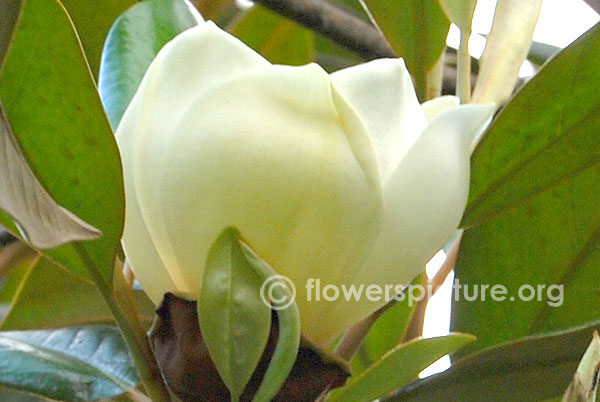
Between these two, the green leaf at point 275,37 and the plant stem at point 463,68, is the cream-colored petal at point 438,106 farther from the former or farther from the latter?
the green leaf at point 275,37

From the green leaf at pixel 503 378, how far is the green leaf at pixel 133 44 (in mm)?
219

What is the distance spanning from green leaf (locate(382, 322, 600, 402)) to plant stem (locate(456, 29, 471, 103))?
133mm

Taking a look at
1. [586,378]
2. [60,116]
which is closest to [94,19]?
[60,116]

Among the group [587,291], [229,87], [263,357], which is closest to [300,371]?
[263,357]

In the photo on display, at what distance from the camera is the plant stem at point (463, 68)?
0.49 m

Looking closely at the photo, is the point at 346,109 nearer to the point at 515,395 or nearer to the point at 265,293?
the point at 265,293

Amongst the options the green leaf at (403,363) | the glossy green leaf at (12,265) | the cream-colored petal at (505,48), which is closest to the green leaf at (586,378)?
the green leaf at (403,363)

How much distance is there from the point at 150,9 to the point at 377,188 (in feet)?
0.78

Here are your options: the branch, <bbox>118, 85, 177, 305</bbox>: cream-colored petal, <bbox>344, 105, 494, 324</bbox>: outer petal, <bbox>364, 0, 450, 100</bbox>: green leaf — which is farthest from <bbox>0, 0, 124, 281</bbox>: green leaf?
the branch

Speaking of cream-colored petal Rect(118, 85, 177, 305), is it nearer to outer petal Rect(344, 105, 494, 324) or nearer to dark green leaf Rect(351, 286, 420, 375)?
outer petal Rect(344, 105, 494, 324)

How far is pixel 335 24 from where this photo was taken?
2.69 feet

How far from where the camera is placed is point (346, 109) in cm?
39

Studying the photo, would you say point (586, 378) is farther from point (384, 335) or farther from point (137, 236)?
point (384, 335)

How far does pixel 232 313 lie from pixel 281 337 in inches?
0.9
